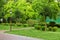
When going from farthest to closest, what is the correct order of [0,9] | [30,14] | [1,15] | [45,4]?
[1,15]
[0,9]
[30,14]
[45,4]

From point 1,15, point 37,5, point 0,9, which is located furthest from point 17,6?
point 37,5

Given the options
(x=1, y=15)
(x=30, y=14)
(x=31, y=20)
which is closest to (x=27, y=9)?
(x=30, y=14)

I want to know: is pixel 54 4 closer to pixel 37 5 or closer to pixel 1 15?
pixel 37 5

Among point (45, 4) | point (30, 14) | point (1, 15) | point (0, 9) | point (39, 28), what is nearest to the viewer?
point (45, 4)

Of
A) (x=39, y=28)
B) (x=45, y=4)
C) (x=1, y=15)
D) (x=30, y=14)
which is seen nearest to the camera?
(x=45, y=4)

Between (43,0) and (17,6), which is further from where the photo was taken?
(17,6)

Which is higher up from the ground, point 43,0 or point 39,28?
point 43,0

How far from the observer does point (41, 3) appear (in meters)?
24.3

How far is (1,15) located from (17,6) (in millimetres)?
7802

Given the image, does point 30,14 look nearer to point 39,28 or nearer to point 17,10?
point 17,10

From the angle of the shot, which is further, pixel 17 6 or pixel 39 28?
pixel 17 6

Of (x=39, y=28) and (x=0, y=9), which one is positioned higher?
(x=0, y=9)

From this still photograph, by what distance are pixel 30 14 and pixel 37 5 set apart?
9955 mm

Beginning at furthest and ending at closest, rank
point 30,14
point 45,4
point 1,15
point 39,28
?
point 1,15, point 30,14, point 39,28, point 45,4
